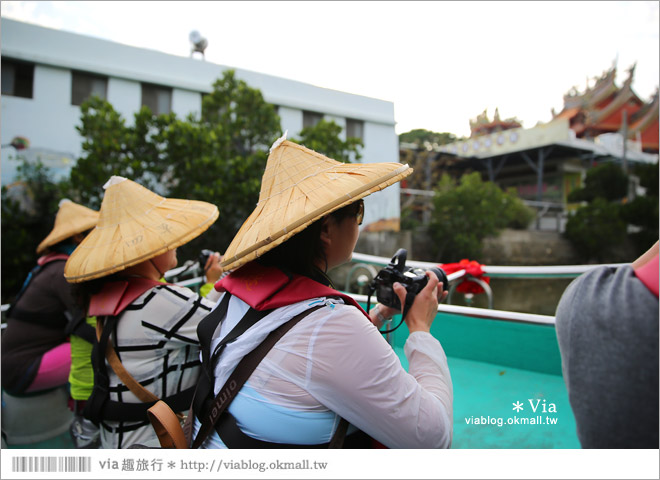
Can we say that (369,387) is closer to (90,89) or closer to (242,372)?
(242,372)

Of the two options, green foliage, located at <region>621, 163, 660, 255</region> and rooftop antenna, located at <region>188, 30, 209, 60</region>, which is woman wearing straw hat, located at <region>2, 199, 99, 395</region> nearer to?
rooftop antenna, located at <region>188, 30, 209, 60</region>

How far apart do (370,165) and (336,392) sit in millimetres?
580

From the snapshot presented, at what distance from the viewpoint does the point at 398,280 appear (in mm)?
1123

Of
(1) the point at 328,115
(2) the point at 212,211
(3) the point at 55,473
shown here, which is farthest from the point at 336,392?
(1) the point at 328,115

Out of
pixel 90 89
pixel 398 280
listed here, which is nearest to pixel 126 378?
pixel 398 280

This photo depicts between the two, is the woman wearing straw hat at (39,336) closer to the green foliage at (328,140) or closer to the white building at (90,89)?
the white building at (90,89)

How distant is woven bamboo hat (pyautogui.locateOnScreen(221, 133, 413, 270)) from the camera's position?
0.91 meters

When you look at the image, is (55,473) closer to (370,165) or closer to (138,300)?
(138,300)

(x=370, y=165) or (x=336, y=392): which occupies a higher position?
(x=370, y=165)

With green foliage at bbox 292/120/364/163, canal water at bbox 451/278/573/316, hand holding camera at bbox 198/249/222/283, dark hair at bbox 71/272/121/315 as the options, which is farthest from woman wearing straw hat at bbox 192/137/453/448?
green foliage at bbox 292/120/364/163

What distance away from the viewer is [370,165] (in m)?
1.08

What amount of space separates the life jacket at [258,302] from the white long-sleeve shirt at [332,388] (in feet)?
0.07

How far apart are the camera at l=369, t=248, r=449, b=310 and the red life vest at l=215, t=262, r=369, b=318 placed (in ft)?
0.75

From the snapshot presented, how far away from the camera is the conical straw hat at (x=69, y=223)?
242cm
